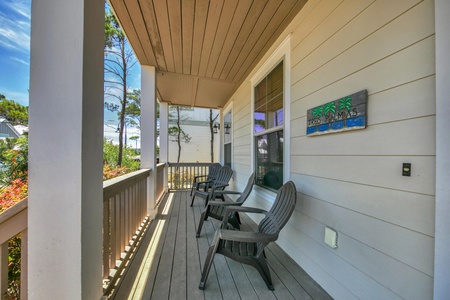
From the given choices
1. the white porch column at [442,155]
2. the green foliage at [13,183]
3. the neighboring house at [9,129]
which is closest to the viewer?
the white porch column at [442,155]

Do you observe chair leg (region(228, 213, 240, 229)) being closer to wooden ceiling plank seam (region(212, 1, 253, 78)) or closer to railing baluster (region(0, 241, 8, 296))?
railing baluster (region(0, 241, 8, 296))

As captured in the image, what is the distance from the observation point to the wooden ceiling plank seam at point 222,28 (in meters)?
1.89

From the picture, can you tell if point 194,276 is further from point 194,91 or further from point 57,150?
point 194,91

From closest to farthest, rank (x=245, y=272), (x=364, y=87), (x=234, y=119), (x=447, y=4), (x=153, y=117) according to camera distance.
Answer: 1. (x=447, y=4)
2. (x=364, y=87)
3. (x=245, y=272)
4. (x=153, y=117)
5. (x=234, y=119)

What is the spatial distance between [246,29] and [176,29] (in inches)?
34.0

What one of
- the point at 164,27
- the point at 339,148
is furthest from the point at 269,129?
the point at 164,27

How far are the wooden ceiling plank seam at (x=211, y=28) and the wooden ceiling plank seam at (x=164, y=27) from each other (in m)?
0.47

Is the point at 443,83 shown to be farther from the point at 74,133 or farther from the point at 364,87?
the point at 74,133

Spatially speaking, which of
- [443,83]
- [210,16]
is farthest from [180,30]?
[443,83]

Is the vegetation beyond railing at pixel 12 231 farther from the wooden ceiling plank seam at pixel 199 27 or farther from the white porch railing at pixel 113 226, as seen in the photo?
the wooden ceiling plank seam at pixel 199 27

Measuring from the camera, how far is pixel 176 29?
2.25m

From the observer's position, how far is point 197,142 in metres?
12.5

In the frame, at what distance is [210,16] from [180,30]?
0.46 m

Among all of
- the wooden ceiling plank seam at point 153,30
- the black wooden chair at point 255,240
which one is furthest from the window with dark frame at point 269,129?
the wooden ceiling plank seam at point 153,30
